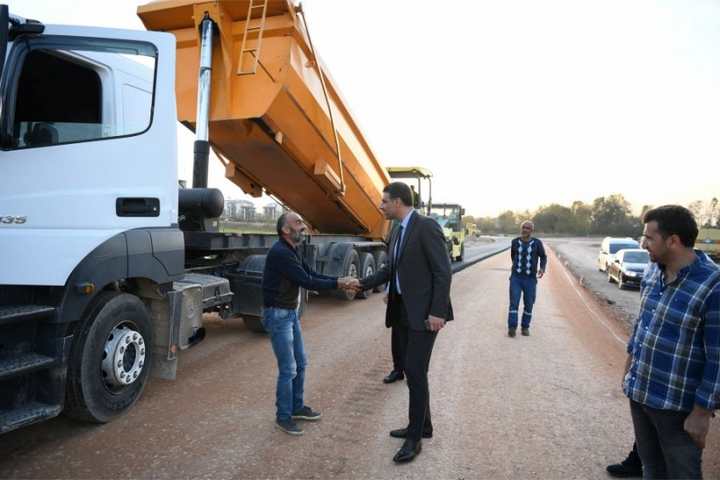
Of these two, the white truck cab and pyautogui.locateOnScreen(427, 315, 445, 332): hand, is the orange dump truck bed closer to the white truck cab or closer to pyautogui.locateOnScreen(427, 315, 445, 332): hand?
the white truck cab

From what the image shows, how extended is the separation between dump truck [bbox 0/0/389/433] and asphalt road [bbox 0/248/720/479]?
376 millimetres

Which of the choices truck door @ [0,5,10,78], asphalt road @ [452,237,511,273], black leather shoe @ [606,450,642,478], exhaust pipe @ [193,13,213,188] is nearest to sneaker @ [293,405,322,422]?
black leather shoe @ [606,450,642,478]

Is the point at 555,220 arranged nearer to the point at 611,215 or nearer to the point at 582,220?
the point at 582,220

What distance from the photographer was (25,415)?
2732mm

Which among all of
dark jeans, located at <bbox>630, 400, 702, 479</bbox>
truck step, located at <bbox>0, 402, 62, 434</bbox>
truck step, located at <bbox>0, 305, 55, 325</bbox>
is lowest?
truck step, located at <bbox>0, 402, 62, 434</bbox>

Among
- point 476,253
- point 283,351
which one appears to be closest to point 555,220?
point 476,253

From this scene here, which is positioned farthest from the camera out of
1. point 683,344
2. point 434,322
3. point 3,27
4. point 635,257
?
point 635,257

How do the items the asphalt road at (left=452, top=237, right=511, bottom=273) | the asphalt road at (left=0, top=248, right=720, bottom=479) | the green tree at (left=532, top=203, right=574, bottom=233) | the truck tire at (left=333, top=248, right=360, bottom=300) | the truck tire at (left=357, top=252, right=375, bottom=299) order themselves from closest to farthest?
Result: the asphalt road at (left=0, top=248, right=720, bottom=479) < the truck tire at (left=333, top=248, right=360, bottom=300) < the truck tire at (left=357, top=252, right=375, bottom=299) < the asphalt road at (left=452, top=237, right=511, bottom=273) < the green tree at (left=532, top=203, right=574, bottom=233)

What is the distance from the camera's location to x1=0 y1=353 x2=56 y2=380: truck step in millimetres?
2603

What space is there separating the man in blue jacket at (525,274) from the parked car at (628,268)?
7837 mm

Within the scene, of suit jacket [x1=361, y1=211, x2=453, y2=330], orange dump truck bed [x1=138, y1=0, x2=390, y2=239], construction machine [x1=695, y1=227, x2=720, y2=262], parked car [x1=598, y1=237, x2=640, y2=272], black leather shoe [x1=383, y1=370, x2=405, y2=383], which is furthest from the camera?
construction machine [x1=695, y1=227, x2=720, y2=262]

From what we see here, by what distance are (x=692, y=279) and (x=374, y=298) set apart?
781 centimetres

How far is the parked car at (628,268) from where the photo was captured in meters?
13.3

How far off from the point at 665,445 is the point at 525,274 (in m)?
4.85
